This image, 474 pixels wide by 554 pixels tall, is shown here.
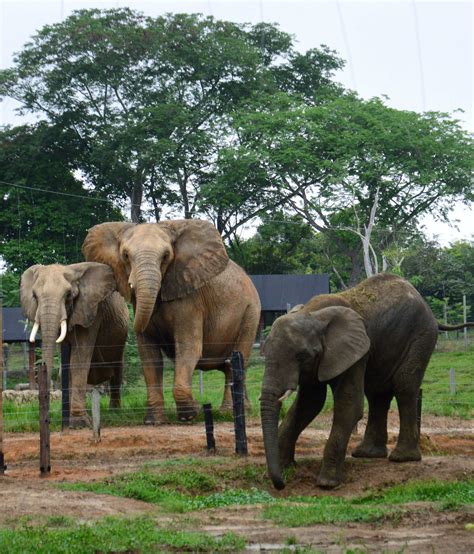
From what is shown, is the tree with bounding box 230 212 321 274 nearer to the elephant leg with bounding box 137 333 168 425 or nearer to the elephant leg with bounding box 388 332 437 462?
the elephant leg with bounding box 137 333 168 425

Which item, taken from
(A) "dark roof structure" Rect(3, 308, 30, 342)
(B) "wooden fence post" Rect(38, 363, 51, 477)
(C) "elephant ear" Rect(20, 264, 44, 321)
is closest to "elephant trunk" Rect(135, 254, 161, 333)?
(C) "elephant ear" Rect(20, 264, 44, 321)

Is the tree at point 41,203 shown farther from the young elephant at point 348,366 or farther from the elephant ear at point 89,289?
the young elephant at point 348,366

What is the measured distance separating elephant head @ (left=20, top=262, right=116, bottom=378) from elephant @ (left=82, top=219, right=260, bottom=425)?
34 centimetres

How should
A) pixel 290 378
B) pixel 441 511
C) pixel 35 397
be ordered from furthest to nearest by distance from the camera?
pixel 35 397 < pixel 290 378 < pixel 441 511

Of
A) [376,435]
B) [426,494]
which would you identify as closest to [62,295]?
[376,435]

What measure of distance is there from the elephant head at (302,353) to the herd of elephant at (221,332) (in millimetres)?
13

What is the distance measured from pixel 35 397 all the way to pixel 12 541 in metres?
16.7

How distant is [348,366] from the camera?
568 inches

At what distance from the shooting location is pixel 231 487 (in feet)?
46.7

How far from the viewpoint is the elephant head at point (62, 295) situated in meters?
20.4

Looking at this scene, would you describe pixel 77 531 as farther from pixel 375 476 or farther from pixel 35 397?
pixel 35 397

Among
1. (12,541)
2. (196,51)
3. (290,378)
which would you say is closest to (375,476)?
(290,378)

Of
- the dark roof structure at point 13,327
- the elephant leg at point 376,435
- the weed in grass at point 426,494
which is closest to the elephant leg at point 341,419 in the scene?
the weed in grass at point 426,494

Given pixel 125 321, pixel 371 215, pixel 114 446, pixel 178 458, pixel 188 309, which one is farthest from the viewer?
pixel 371 215
